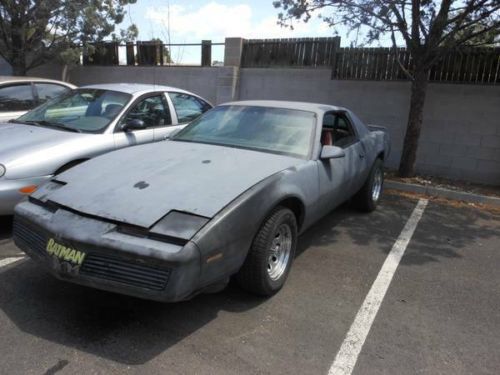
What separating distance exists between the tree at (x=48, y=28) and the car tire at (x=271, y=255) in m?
9.58

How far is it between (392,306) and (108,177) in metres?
2.39

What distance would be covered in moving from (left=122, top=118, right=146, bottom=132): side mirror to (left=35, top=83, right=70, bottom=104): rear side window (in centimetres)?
223

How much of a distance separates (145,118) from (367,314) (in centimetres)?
368

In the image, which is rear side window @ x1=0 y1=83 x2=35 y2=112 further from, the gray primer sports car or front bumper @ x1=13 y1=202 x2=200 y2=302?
front bumper @ x1=13 y1=202 x2=200 y2=302

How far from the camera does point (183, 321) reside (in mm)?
3012

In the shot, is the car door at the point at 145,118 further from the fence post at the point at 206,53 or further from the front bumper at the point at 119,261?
the fence post at the point at 206,53

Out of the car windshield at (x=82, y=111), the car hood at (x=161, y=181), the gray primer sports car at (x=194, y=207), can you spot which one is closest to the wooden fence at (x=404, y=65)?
the gray primer sports car at (x=194, y=207)

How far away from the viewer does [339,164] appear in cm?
440

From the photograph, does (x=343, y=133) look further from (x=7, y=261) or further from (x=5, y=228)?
(x=5, y=228)

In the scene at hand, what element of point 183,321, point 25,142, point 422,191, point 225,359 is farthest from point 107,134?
point 422,191

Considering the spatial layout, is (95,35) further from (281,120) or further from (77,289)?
(77,289)

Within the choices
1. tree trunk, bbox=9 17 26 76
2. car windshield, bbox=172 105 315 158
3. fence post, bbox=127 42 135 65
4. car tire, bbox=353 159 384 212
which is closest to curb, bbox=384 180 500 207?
car tire, bbox=353 159 384 212

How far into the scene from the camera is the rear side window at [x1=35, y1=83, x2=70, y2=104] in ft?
21.6

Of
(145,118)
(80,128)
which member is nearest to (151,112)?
(145,118)
